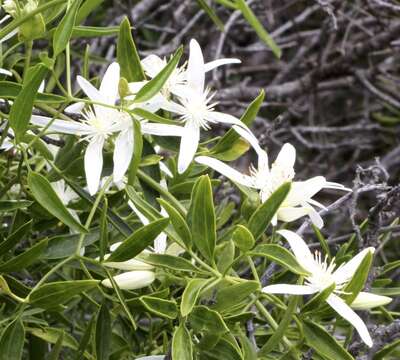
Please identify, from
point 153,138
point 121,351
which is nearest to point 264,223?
point 153,138

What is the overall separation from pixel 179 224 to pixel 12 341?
19 cm

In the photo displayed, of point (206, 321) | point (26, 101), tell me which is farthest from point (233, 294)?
point (26, 101)

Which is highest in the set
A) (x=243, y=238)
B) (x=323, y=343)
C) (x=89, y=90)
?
(x=89, y=90)

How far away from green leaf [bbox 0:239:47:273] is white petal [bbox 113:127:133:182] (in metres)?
0.09

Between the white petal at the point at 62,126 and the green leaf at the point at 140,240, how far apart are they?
0.41 feet

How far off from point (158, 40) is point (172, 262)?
54.6 inches

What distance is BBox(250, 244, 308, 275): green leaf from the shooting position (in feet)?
2.31

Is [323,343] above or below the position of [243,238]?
below

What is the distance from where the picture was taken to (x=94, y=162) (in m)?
0.77

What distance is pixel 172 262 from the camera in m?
0.73

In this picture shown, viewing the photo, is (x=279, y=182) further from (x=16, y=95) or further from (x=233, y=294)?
(x=16, y=95)

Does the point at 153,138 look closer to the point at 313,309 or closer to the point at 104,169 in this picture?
the point at 104,169

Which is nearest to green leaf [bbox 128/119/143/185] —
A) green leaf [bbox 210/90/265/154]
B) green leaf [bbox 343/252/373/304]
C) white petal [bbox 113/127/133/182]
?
white petal [bbox 113/127/133/182]

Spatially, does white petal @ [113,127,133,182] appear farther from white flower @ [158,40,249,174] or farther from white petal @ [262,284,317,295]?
white petal @ [262,284,317,295]
